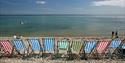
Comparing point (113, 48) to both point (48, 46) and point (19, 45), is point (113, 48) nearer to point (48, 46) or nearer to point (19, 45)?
point (48, 46)

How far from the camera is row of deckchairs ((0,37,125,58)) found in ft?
35.9

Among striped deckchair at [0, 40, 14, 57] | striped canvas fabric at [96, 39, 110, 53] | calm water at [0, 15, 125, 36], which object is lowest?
calm water at [0, 15, 125, 36]

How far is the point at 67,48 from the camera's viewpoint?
1105 centimetres

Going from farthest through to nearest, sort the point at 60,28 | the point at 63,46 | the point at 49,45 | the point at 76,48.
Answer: the point at 60,28, the point at 49,45, the point at 76,48, the point at 63,46

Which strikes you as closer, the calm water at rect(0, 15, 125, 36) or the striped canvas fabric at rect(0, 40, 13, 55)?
the striped canvas fabric at rect(0, 40, 13, 55)

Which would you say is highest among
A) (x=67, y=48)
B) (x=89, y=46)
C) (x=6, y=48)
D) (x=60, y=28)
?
(x=89, y=46)

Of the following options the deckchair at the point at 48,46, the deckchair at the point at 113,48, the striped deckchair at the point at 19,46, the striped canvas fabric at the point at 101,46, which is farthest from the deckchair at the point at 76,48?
the striped deckchair at the point at 19,46

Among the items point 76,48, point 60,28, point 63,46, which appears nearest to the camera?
point 63,46

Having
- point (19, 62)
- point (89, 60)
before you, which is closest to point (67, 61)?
point (89, 60)

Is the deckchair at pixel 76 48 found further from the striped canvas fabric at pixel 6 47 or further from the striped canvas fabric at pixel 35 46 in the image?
the striped canvas fabric at pixel 6 47

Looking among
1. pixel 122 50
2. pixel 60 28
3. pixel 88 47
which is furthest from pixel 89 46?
pixel 60 28

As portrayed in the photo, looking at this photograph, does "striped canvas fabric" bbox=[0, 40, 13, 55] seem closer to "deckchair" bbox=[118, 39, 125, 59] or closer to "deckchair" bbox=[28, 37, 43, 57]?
"deckchair" bbox=[28, 37, 43, 57]

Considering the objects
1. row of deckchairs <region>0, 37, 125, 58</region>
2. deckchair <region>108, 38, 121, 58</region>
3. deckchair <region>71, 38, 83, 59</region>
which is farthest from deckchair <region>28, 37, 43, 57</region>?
deckchair <region>108, 38, 121, 58</region>

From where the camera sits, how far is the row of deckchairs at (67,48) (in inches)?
431
